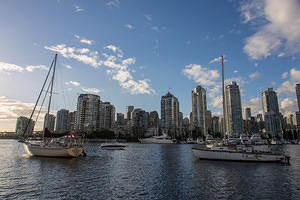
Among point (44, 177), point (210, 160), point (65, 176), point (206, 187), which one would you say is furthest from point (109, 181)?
point (210, 160)

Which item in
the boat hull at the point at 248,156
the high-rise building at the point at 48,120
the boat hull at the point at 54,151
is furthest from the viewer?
the high-rise building at the point at 48,120

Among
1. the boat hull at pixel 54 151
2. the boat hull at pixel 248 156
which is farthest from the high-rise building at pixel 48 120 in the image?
the boat hull at pixel 248 156

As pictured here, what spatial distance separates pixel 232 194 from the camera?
1628 cm

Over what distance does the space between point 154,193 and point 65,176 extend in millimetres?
11744

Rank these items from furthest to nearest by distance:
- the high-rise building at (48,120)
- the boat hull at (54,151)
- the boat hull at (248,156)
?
the high-rise building at (48,120) < the boat hull at (54,151) < the boat hull at (248,156)

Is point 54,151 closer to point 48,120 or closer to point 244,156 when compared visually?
point 48,120

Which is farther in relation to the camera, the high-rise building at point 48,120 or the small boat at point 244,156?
the high-rise building at point 48,120

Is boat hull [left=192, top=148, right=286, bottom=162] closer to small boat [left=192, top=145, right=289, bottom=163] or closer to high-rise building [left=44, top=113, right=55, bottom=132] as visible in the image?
small boat [left=192, top=145, right=289, bottom=163]

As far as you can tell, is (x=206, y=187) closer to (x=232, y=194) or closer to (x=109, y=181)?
(x=232, y=194)

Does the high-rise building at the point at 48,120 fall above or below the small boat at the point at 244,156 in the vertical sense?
above

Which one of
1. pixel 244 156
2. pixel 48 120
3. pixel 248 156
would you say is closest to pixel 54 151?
pixel 48 120

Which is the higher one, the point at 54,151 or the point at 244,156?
the point at 54,151

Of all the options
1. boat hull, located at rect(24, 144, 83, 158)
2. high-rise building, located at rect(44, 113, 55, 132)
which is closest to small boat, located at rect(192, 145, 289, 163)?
boat hull, located at rect(24, 144, 83, 158)

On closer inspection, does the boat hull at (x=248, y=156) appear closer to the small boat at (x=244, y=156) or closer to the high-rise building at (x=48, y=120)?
the small boat at (x=244, y=156)
